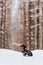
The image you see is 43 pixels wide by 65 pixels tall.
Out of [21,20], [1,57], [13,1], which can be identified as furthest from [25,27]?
[1,57]

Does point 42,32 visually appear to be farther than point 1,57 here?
Yes

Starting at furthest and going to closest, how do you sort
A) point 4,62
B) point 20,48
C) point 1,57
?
point 20,48 < point 1,57 < point 4,62

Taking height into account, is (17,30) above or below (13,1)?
below

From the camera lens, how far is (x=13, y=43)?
193 centimetres

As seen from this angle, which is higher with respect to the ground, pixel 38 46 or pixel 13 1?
pixel 13 1

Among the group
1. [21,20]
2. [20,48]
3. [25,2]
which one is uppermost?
[25,2]

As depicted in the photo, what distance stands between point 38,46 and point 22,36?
23 cm

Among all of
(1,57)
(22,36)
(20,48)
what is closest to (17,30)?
(22,36)

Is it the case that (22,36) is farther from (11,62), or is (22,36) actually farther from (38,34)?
(11,62)

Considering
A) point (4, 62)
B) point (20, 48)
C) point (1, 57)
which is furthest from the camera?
point (20, 48)

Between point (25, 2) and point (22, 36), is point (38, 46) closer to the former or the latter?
point (22, 36)

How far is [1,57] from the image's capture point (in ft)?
4.42

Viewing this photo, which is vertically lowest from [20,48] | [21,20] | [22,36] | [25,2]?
[20,48]

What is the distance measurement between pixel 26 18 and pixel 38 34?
24 cm
